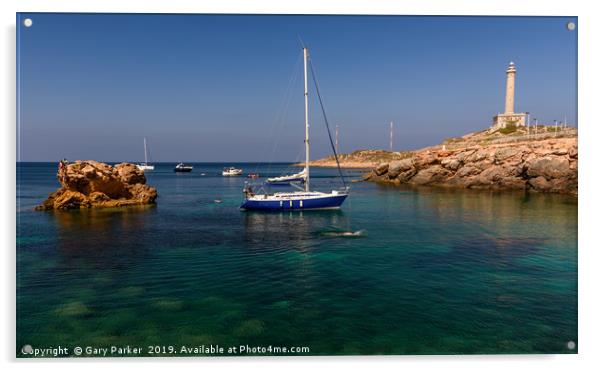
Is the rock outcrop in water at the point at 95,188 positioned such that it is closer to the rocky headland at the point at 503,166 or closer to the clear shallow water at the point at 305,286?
the clear shallow water at the point at 305,286

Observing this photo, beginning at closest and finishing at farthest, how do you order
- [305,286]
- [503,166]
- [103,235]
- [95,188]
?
[305,286] < [103,235] < [95,188] < [503,166]

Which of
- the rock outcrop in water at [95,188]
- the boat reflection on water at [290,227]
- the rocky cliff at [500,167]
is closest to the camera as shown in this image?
the boat reflection on water at [290,227]

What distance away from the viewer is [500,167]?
53625 mm

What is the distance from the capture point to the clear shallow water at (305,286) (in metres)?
8.91

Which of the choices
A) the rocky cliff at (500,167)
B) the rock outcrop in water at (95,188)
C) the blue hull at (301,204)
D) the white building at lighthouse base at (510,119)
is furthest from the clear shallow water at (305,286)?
the white building at lighthouse base at (510,119)

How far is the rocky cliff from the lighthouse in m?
31.9

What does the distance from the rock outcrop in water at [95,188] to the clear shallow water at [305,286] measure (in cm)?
806

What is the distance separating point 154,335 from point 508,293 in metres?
10.6

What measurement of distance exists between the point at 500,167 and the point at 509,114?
Result: 4223cm

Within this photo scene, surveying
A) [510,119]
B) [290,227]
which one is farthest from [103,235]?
[510,119]

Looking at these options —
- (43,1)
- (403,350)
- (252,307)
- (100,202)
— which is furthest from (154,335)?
(100,202)

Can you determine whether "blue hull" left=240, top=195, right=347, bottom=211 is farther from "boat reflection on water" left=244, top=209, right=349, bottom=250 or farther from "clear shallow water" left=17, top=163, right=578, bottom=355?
"clear shallow water" left=17, top=163, right=578, bottom=355

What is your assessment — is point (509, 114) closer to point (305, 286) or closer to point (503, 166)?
point (503, 166)

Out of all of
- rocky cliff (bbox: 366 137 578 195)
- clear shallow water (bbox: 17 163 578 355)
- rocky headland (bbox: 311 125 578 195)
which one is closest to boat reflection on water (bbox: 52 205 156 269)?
clear shallow water (bbox: 17 163 578 355)
